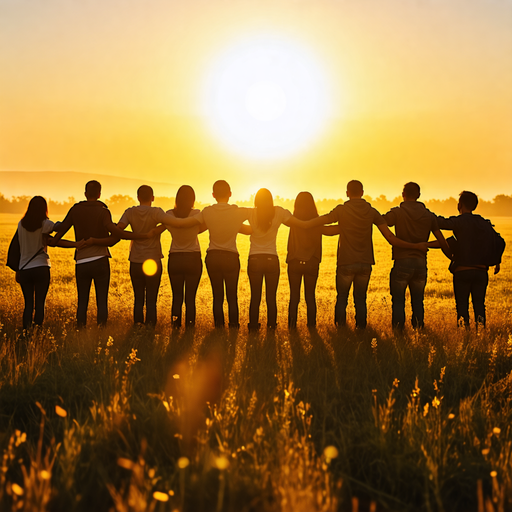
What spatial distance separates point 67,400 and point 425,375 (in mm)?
4198

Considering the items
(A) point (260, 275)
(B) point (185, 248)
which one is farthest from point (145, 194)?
(A) point (260, 275)

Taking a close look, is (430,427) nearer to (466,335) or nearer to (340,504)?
(340,504)

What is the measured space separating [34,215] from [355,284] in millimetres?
5421

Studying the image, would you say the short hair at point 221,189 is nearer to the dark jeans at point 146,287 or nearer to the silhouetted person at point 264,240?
the silhouetted person at point 264,240

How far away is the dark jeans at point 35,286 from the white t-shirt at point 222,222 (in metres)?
2.72

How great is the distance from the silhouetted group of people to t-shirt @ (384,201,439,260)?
2 centimetres

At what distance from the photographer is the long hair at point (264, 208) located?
8.90 metres

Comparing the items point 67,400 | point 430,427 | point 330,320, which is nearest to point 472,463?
point 430,427

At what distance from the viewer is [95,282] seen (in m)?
9.26

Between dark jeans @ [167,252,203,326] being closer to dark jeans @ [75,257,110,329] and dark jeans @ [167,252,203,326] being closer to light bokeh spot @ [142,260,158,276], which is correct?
light bokeh spot @ [142,260,158,276]


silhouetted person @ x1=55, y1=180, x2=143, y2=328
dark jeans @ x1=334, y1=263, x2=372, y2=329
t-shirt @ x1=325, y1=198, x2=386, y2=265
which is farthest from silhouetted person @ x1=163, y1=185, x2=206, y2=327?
dark jeans @ x1=334, y1=263, x2=372, y2=329

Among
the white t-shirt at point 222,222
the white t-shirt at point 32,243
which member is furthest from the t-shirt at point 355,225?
the white t-shirt at point 32,243

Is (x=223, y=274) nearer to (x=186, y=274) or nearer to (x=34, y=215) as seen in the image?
(x=186, y=274)

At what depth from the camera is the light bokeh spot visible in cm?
931
